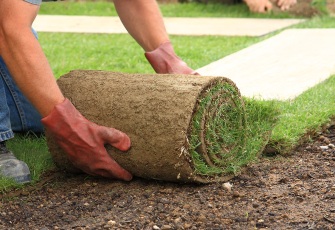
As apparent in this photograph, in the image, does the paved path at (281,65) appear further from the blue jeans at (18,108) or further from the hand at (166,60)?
the blue jeans at (18,108)

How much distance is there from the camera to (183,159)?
3.30 m

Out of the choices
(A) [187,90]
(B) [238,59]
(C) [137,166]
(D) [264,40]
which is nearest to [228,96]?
(A) [187,90]

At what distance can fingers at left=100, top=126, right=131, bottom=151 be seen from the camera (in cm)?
338

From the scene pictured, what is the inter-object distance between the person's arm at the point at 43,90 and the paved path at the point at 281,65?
1618 millimetres

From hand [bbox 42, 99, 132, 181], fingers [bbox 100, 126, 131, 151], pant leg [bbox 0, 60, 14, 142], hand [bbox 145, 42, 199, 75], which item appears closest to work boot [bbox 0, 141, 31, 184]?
pant leg [bbox 0, 60, 14, 142]

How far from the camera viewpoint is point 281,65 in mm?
5828

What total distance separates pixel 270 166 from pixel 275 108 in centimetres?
48

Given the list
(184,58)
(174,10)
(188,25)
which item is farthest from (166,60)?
(174,10)

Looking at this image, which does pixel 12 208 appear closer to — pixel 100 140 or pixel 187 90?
pixel 100 140

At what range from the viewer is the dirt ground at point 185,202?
308cm

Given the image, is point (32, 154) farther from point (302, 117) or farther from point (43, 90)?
point (302, 117)

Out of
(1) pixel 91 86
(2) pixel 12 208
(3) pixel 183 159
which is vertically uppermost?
(1) pixel 91 86

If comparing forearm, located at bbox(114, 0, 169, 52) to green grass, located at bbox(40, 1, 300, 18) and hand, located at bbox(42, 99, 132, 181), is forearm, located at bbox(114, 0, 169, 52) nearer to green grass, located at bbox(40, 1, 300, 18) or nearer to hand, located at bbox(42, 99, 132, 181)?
hand, located at bbox(42, 99, 132, 181)

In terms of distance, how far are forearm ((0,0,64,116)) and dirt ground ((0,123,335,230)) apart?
16.0 inches
